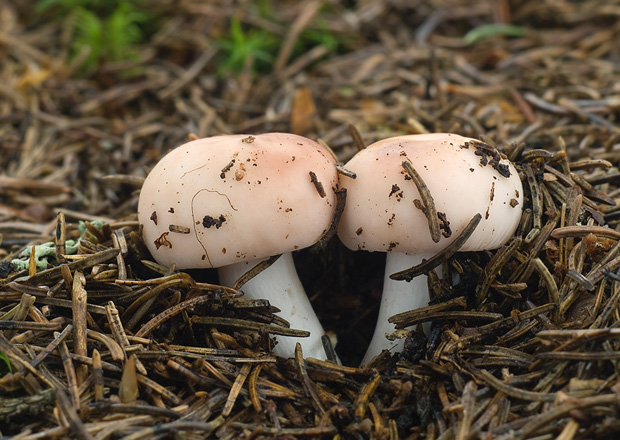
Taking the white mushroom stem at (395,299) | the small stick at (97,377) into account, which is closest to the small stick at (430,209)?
the white mushroom stem at (395,299)

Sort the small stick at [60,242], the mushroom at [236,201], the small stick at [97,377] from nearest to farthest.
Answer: the small stick at [97,377] → the mushroom at [236,201] → the small stick at [60,242]

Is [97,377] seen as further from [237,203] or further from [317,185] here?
[317,185]

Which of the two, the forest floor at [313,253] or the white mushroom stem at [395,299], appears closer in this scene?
the forest floor at [313,253]

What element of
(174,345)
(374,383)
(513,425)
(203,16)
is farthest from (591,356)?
(203,16)

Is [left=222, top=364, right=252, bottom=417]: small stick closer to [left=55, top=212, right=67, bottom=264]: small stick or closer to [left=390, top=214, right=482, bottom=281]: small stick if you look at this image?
[left=390, top=214, right=482, bottom=281]: small stick

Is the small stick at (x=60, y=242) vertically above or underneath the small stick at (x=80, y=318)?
above

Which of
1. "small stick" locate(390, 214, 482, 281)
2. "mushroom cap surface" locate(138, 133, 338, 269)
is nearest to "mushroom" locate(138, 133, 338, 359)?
"mushroom cap surface" locate(138, 133, 338, 269)

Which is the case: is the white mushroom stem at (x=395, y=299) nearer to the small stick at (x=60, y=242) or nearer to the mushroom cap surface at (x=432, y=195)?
the mushroom cap surface at (x=432, y=195)

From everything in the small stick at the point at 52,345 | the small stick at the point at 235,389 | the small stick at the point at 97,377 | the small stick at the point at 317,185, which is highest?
the small stick at the point at 317,185
